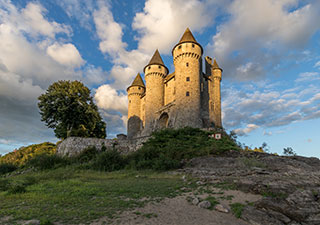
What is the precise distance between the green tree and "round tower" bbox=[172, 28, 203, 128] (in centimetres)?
1254

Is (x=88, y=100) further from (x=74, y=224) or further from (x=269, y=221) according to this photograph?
(x=269, y=221)

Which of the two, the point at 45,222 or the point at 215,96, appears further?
the point at 215,96

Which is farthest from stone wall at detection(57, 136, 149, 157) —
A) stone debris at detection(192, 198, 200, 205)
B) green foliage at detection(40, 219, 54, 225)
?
green foliage at detection(40, 219, 54, 225)

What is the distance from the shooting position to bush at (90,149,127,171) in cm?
1468

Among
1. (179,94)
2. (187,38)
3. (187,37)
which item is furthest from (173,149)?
(187,37)

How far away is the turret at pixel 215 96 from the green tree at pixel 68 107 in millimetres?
20302

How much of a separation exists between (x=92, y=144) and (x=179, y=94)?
15.6 metres

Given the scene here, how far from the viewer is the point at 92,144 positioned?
2061 centimetres

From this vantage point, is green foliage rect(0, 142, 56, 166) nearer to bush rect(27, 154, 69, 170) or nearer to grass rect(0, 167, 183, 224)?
bush rect(27, 154, 69, 170)

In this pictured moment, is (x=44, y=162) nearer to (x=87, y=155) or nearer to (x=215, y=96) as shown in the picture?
(x=87, y=155)

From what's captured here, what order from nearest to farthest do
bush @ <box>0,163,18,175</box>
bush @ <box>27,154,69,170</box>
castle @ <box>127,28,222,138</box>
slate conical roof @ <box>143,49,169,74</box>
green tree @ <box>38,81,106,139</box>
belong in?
1. bush @ <box>27,154,69,170</box>
2. bush @ <box>0,163,18,175</box>
3. green tree @ <box>38,81,106,139</box>
4. castle @ <box>127,28,222,138</box>
5. slate conical roof @ <box>143,49,169,74</box>

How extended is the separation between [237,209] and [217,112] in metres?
31.9

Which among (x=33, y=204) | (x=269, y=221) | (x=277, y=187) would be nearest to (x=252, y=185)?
(x=277, y=187)

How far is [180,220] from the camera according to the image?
4.84 metres
